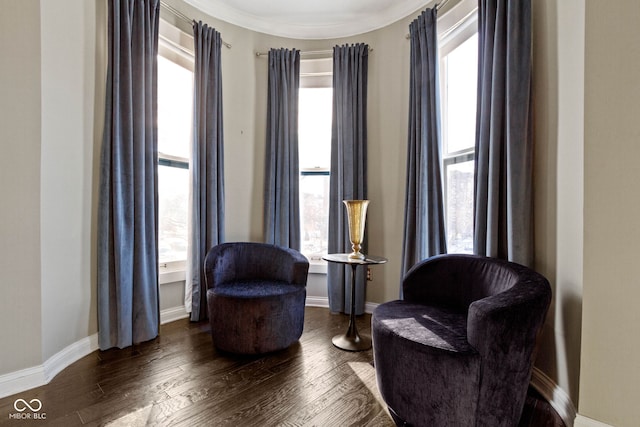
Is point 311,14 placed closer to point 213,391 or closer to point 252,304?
point 252,304

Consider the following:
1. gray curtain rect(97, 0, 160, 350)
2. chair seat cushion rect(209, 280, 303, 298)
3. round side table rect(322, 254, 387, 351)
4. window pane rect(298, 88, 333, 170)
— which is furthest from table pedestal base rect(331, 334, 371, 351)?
window pane rect(298, 88, 333, 170)

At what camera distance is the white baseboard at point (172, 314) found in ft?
8.62

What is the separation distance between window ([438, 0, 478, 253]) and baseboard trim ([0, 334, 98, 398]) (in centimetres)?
286

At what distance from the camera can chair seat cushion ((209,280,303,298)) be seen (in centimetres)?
208

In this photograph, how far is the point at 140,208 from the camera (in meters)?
2.22

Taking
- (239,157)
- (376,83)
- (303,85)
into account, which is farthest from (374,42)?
(239,157)

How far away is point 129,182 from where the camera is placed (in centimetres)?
217

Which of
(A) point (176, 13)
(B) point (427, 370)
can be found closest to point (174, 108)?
(A) point (176, 13)

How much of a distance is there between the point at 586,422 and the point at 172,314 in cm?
286

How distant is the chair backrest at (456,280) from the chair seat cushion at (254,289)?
0.86 metres

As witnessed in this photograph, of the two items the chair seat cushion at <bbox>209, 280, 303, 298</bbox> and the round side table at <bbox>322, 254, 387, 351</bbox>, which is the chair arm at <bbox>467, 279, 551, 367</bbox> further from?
the chair seat cushion at <bbox>209, 280, 303, 298</bbox>

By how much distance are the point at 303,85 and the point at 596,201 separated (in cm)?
270

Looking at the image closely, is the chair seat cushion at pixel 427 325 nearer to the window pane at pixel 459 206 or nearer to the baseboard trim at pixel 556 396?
the baseboard trim at pixel 556 396

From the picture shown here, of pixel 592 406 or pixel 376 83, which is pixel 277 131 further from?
pixel 592 406
